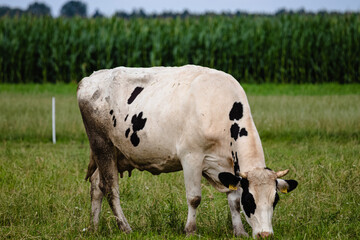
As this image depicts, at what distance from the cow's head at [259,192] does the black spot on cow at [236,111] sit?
70 cm

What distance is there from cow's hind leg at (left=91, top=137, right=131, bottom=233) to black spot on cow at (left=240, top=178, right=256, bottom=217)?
1.95 m

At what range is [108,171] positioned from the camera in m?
7.24

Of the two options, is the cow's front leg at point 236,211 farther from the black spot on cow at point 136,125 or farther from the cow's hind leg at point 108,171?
the cow's hind leg at point 108,171

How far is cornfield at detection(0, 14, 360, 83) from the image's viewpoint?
27.6m

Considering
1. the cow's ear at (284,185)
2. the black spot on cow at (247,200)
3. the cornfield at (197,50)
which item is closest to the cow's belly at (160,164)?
the black spot on cow at (247,200)

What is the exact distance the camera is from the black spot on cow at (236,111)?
20.0 ft

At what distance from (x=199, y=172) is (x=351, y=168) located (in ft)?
12.5

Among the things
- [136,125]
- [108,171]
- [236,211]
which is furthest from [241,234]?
[108,171]

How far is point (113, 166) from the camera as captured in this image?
23.9 ft

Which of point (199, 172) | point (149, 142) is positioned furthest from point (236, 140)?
point (149, 142)

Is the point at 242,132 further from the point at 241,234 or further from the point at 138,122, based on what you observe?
the point at 138,122

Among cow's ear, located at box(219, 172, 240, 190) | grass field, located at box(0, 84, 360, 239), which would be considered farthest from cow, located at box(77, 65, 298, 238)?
grass field, located at box(0, 84, 360, 239)

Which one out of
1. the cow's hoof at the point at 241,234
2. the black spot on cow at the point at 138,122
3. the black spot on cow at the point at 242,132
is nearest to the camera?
the black spot on cow at the point at 242,132

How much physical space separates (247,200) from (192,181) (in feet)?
2.69
